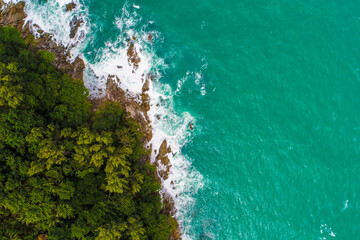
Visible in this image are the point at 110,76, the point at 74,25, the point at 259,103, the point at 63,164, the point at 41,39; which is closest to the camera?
the point at 63,164

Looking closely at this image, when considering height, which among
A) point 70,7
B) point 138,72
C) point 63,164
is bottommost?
point 63,164

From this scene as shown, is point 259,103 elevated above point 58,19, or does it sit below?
below

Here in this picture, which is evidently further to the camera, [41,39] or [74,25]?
[74,25]

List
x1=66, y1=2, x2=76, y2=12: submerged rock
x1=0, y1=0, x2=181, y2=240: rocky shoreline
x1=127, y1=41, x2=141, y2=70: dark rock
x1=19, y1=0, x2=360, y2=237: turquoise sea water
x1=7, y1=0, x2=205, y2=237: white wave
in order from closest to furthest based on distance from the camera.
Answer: x1=19, y1=0, x2=360, y2=237: turquoise sea water
x1=0, y1=0, x2=181, y2=240: rocky shoreline
x1=7, y1=0, x2=205, y2=237: white wave
x1=127, y1=41, x2=141, y2=70: dark rock
x1=66, y1=2, x2=76, y2=12: submerged rock

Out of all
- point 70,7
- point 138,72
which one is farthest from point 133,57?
point 70,7

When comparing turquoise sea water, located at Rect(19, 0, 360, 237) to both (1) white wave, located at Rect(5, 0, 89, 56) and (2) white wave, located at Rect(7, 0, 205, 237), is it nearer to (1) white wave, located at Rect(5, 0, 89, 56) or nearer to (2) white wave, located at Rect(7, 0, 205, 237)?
(2) white wave, located at Rect(7, 0, 205, 237)

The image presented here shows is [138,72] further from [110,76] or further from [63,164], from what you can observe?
[63,164]

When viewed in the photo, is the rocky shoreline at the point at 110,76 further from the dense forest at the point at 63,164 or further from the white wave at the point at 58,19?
the dense forest at the point at 63,164

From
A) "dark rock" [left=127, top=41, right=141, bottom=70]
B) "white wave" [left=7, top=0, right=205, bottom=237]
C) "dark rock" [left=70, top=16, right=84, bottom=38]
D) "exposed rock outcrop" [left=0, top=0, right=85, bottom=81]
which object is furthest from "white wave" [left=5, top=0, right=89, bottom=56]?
"dark rock" [left=127, top=41, right=141, bottom=70]
